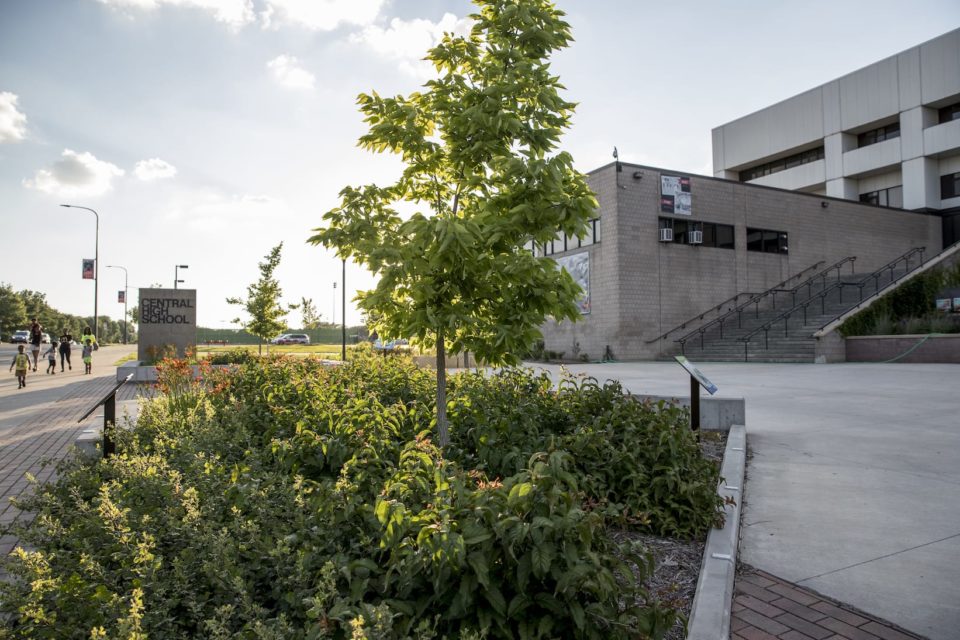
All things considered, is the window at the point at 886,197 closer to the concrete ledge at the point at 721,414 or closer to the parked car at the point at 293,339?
the concrete ledge at the point at 721,414

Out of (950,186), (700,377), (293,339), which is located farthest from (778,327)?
(293,339)

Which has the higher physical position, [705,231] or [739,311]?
[705,231]

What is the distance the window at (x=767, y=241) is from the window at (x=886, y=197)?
40.5 feet

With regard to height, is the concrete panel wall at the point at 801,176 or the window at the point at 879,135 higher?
the window at the point at 879,135

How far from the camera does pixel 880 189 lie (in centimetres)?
3816

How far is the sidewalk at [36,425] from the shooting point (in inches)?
234

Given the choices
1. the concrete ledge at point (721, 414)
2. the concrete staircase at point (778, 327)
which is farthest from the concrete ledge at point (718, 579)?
the concrete staircase at point (778, 327)

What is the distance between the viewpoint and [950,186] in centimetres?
3544

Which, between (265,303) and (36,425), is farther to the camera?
(265,303)

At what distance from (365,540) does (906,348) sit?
23342 mm

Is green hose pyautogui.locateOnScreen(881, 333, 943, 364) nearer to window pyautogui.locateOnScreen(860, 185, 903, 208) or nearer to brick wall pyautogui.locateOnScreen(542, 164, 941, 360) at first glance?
brick wall pyautogui.locateOnScreen(542, 164, 941, 360)

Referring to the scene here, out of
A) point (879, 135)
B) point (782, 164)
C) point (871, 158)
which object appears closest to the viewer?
point (871, 158)

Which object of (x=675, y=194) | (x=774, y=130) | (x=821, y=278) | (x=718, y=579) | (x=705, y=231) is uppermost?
(x=774, y=130)

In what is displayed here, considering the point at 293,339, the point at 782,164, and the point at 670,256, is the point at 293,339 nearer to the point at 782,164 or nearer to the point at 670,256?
the point at 670,256
